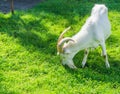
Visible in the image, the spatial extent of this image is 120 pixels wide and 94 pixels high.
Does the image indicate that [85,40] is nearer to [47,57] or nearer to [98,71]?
[98,71]

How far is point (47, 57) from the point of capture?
8297 mm

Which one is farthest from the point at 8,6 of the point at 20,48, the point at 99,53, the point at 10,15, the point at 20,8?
the point at 99,53

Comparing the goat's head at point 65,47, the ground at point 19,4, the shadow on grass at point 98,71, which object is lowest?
the shadow on grass at point 98,71

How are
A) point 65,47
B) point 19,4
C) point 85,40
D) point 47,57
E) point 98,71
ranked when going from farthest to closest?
point 19,4
point 47,57
point 98,71
point 85,40
point 65,47

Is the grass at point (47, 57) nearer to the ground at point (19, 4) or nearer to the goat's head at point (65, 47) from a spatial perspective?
the goat's head at point (65, 47)

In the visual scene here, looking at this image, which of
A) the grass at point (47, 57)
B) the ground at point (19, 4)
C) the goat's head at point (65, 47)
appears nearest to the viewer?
the grass at point (47, 57)

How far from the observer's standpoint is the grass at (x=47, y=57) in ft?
23.1

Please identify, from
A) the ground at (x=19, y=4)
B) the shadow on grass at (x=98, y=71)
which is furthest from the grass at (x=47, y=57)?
the ground at (x=19, y=4)

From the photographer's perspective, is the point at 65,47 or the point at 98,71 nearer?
the point at 65,47

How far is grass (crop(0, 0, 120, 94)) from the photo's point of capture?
277 inches

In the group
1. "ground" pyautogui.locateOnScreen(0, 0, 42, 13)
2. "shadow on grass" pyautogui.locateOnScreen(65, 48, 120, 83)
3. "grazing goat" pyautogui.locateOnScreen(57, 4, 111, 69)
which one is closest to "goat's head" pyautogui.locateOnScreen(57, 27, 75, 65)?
"grazing goat" pyautogui.locateOnScreen(57, 4, 111, 69)

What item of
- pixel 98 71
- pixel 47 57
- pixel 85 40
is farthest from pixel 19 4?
pixel 98 71

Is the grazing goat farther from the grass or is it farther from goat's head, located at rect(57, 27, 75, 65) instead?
the grass

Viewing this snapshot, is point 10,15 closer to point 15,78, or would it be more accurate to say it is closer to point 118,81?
point 15,78
